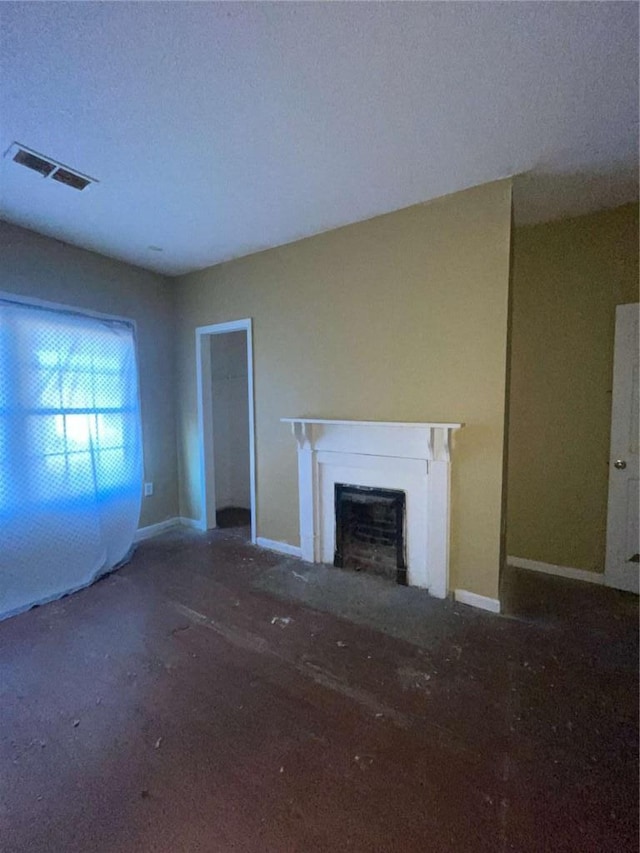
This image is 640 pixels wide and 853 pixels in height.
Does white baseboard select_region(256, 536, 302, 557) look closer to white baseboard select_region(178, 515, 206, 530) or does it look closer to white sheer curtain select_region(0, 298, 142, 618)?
white baseboard select_region(178, 515, 206, 530)

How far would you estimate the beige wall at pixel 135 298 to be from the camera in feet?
8.88

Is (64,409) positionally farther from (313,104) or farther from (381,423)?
(313,104)

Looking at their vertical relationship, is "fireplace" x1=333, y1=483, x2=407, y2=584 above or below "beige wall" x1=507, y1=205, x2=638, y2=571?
below

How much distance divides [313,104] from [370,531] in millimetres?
2569

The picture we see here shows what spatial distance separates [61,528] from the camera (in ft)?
8.91

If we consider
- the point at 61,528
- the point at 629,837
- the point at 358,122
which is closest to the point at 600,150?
the point at 358,122

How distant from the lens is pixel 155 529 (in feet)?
12.3

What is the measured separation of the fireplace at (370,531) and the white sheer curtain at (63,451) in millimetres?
1843

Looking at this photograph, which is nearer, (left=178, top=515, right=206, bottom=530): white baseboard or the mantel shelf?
the mantel shelf

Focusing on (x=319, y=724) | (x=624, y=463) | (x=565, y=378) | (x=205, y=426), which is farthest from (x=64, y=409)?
(x=624, y=463)

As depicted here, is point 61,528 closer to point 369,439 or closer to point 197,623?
point 197,623

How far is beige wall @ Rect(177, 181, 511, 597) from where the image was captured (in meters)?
2.26

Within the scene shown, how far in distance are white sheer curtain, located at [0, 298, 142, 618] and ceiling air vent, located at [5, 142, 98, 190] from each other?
0.96 meters

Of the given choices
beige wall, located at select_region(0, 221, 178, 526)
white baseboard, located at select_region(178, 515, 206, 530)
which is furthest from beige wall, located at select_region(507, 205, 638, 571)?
beige wall, located at select_region(0, 221, 178, 526)
